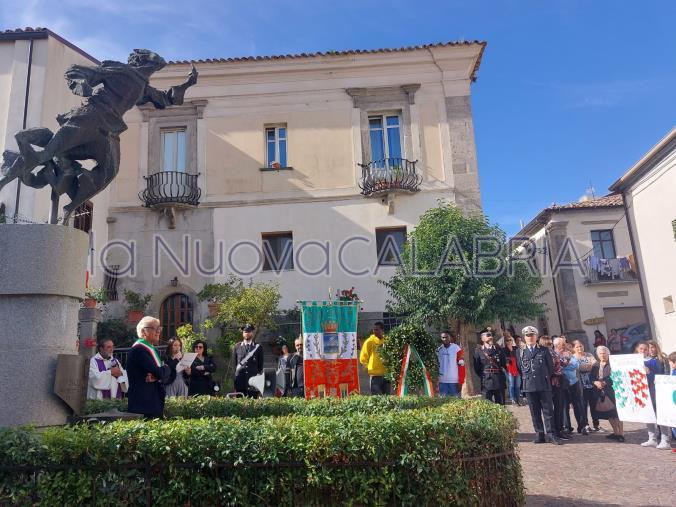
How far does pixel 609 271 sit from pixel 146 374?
24358mm

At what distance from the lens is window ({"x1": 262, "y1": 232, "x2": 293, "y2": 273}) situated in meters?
17.4

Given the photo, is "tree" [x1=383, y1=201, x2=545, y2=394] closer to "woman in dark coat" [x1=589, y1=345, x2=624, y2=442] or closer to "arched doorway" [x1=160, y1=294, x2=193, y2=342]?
"woman in dark coat" [x1=589, y1=345, x2=624, y2=442]

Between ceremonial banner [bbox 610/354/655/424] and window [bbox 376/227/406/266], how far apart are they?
873cm

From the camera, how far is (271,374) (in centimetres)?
1441

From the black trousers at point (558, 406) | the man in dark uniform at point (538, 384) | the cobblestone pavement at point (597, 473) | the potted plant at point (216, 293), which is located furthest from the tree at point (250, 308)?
the black trousers at point (558, 406)

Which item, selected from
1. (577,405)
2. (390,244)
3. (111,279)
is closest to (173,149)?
(111,279)

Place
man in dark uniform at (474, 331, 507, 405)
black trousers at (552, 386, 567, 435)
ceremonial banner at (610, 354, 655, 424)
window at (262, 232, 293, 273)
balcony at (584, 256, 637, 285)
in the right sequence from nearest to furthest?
ceremonial banner at (610, 354, 655, 424), black trousers at (552, 386, 567, 435), man in dark uniform at (474, 331, 507, 405), window at (262, 232, 293, 273), balcony at (584, 256, 637, 285)

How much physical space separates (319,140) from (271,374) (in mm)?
8087

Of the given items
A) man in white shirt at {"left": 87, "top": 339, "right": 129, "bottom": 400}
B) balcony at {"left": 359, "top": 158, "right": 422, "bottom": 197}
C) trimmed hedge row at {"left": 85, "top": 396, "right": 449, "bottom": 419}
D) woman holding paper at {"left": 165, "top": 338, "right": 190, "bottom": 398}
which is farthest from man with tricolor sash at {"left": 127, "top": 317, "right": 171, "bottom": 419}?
balcony at {"left": 359, "top": 158, "right": 422, "bottom": 197}

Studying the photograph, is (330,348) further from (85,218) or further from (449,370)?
(85,218)

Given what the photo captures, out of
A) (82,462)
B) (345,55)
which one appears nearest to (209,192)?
(345,55)

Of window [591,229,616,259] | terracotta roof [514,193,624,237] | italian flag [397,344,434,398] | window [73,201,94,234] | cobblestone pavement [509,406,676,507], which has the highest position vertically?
terracotta roof [514,193,624,237]

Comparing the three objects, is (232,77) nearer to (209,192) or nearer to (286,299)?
(209,192)

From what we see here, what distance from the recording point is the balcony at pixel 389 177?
673 inches
